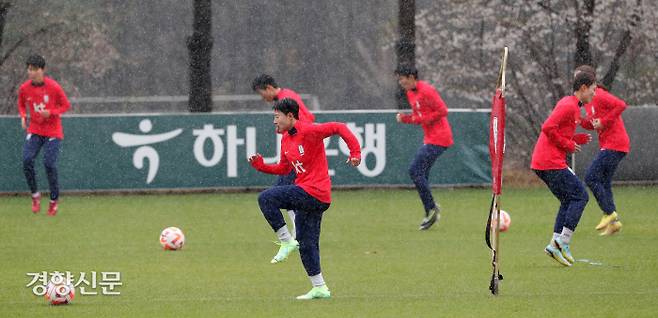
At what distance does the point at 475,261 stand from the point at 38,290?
4.41m

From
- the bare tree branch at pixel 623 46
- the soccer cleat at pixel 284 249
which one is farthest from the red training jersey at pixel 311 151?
the bare tree branch at pixel 623 46

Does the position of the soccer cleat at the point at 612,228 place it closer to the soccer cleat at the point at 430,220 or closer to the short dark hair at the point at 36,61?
the soccer cleat at the point at 430,220

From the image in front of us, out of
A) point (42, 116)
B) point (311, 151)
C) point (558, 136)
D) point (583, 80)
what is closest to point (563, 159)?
point (558, 136)

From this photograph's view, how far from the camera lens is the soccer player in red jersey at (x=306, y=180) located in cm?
1061

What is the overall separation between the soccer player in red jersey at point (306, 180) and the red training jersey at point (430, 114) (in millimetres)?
6189

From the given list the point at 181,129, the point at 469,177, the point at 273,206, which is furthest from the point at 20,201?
the point at 273,206

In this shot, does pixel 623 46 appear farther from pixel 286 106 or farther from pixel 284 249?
pixel 286 106

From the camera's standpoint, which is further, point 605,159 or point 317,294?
point 605,159

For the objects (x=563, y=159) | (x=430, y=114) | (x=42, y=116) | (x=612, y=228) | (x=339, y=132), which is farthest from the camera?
(x=42, y=116)

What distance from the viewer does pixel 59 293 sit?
10227mm

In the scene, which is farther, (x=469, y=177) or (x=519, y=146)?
(x=519, y=146)

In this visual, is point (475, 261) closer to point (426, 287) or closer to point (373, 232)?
point (426, 287)

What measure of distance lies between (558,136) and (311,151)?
3091mm

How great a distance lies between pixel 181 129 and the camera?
23.6 metres
